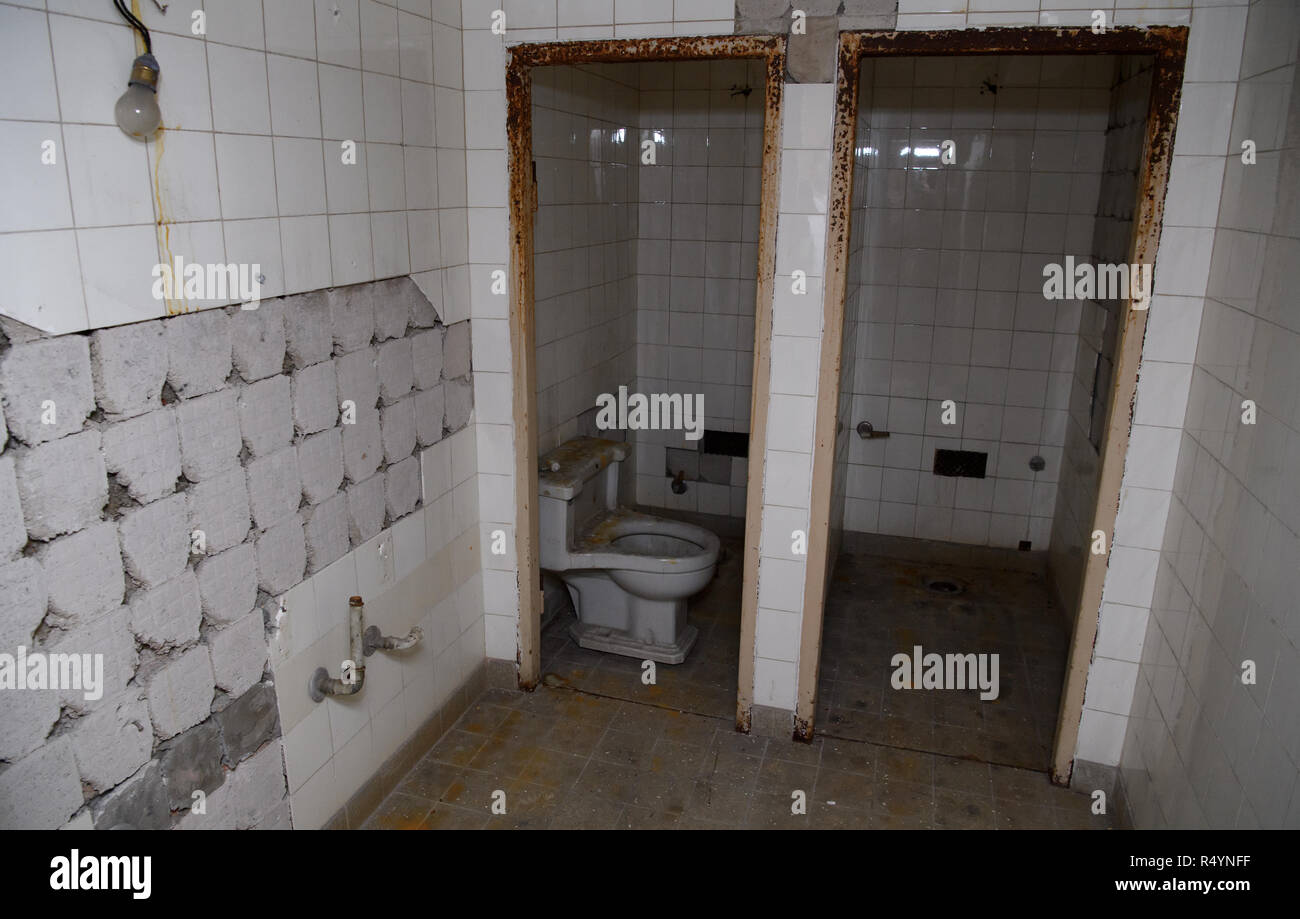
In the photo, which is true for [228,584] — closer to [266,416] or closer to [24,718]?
[266,416]

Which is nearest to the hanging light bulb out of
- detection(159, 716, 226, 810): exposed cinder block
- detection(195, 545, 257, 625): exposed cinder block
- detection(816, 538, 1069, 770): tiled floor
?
detection(195, 545, 257, 625): exposed cinder block

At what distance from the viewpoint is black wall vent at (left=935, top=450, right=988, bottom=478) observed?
4328 millimetres

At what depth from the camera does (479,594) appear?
3.21m

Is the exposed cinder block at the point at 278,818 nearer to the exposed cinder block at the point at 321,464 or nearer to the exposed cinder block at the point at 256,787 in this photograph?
the exposed cinder block at the point at 256,787

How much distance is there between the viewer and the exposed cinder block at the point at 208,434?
185 centimetres

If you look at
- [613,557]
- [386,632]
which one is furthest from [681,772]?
[386,632]

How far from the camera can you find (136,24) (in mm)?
1630

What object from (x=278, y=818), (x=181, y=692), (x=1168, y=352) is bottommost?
(x=278, y=818)

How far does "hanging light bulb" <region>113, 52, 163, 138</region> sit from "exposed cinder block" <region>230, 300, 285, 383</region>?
44 centimetres

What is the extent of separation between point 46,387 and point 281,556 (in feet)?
2.41

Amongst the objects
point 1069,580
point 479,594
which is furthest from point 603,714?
point 1069,580

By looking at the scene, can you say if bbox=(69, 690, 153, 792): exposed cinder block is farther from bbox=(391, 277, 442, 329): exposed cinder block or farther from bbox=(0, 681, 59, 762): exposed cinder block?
bbox=(391, 277, 442, 329): exposed cinder block
